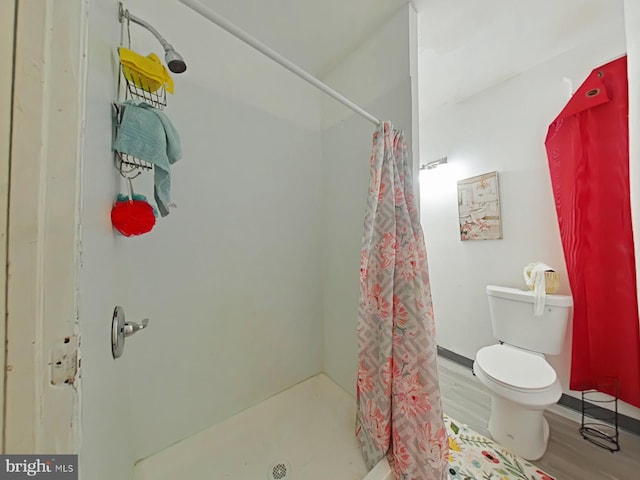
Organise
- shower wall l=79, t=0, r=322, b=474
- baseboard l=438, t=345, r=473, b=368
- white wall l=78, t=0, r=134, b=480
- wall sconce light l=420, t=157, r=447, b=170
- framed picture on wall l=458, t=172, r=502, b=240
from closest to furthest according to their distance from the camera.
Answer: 1. white wall l=78, t=0, r=134, b=480
2. shower wall l=79, t=0, r=322, b=474
3. framed picture on wall l=458, t=172, r=502, b=240
4. baseboard l=438, t=345, r=473, b=368
5. wall sconce light l=420, t=157, r=447, b=170

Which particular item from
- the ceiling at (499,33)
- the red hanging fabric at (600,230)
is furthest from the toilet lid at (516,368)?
the ceiling at (499,33)

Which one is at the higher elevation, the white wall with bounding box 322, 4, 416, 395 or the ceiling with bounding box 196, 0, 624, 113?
the ceiling with bounding box 196, 0, 624, 113

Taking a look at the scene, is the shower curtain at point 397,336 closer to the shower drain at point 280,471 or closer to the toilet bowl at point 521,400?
the shower drain at point 280,471

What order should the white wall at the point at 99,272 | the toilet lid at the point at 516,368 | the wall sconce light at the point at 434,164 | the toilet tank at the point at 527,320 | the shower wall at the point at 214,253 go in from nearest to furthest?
the white wall at the point at 99,272, the shower wall at the point at 214,253, the toilet lid at the point at 516,368, the toilet tank at the point at 527,320, the wall sconce light at the point at 434,164

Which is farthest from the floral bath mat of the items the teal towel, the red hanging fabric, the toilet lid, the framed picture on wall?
the teal towel

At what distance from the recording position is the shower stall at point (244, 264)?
0.95 m

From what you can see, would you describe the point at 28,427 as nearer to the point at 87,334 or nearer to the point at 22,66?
the point at 87,334

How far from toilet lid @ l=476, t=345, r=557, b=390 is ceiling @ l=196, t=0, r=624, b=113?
1925mm

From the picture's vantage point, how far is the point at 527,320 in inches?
58.8

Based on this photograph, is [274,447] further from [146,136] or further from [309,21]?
[309,21]

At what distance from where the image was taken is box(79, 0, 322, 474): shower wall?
0.85 m

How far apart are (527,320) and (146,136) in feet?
7.22

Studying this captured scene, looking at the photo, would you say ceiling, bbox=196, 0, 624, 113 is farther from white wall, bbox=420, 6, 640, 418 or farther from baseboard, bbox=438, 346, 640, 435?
baseboard, bbox=438, 346, 640, 435

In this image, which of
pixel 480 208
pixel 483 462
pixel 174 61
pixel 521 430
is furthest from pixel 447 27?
pixel 483 462
